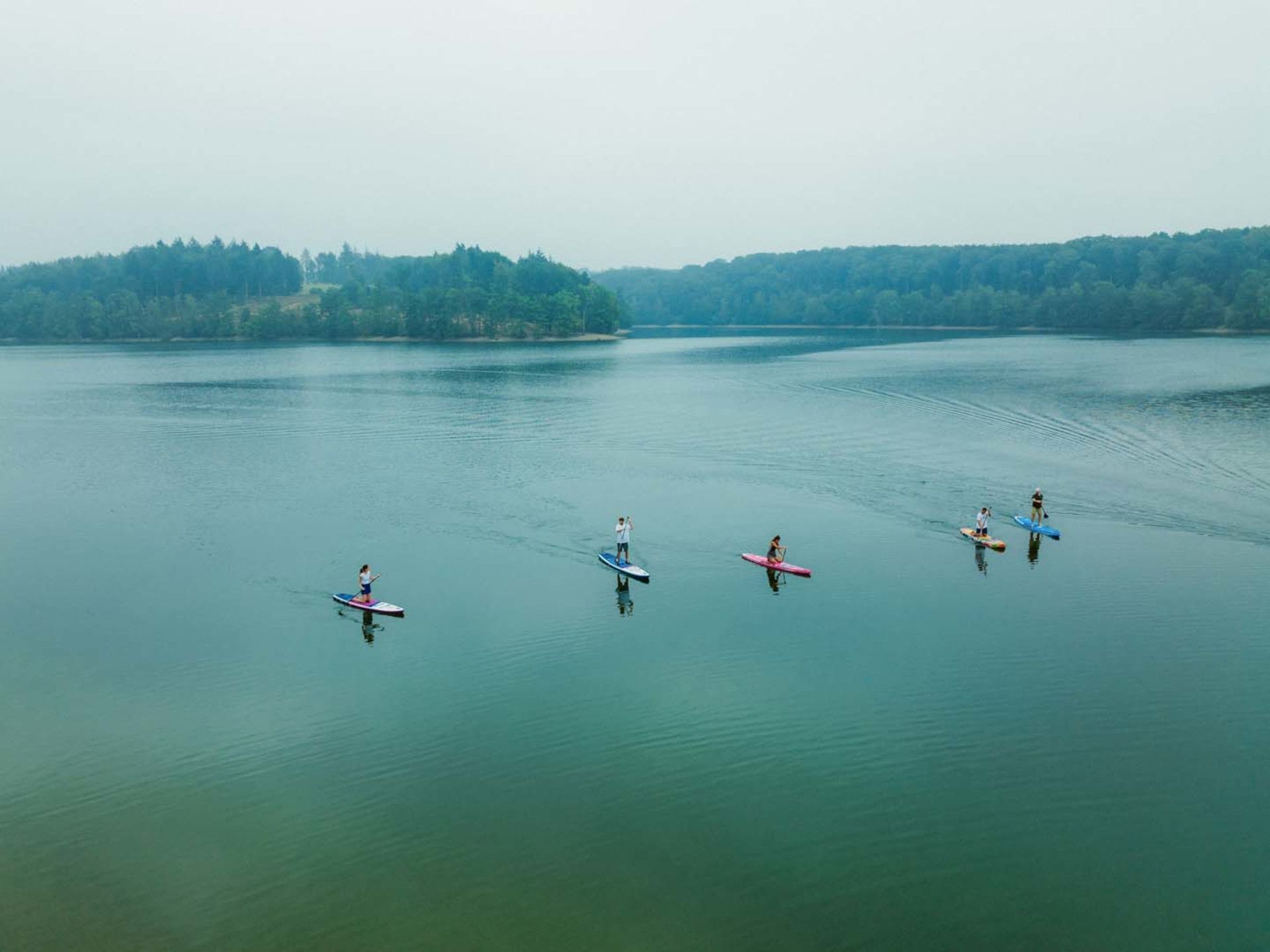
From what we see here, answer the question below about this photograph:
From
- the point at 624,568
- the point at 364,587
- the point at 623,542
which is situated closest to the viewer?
the point at 364,587

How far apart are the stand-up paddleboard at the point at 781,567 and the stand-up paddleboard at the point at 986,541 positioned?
32.1 feet

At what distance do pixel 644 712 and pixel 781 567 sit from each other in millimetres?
15247

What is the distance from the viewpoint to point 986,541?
44.6 metres

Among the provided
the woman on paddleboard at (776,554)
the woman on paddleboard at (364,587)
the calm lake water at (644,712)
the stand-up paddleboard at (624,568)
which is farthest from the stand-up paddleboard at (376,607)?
the woman on paddleboard at (776,554)

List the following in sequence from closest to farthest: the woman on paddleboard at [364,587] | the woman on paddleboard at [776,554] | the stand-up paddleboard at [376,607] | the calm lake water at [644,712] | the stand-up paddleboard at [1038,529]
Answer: the calm lake water at [644,712] → the stand-up paddleboard at [376,607] → the woman on paddleboard at [364,587] → the woman on paddleboard at [776,554] → the stand-up paddleboard at [1038,529]

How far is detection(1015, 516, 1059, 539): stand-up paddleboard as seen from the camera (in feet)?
151

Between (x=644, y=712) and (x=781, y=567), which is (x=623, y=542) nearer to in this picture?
(x=781, y=567)

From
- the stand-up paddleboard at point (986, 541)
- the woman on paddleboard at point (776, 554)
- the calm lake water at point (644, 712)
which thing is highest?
the woman on paddleboard at point (776, 554)

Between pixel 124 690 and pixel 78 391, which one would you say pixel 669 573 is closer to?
pixel 124 690

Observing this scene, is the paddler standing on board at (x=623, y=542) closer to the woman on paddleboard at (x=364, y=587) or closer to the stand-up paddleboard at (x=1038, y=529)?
the woman on paddleboard at (x=364, y=587)

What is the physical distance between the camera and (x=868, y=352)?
185000mm

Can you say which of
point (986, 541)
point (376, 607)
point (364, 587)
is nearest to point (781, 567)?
point (986, 541)

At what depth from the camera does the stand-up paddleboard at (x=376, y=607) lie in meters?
36.6

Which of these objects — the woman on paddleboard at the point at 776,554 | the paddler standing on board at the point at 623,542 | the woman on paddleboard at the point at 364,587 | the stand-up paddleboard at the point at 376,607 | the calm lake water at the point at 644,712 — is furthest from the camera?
the paddler standing on board at the point at 623,542
